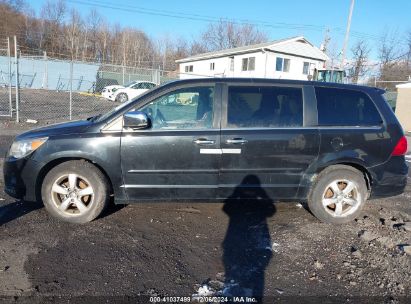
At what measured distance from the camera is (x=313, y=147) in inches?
173

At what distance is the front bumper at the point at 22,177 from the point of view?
13.8 ft

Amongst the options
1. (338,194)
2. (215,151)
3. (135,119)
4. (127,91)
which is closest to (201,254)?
(215,151)

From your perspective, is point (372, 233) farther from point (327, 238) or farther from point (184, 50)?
point (184, 50)

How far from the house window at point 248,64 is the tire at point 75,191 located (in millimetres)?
32288

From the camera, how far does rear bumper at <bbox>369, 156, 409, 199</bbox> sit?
460cm

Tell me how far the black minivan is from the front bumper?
0.04ft

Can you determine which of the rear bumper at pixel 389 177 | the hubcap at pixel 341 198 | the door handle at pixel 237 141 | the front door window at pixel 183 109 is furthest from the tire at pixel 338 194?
the front door window at pixel 183 109

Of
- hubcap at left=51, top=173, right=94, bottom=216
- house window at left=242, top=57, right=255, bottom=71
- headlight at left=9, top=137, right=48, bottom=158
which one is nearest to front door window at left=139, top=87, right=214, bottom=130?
hubcap at left=51, top=173, right=94, bottom=216

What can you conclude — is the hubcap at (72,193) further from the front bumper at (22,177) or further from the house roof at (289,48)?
the house roof at (289,48)

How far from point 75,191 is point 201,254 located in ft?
5.59

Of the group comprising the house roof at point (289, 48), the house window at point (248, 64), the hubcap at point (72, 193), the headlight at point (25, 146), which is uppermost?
the house roof at point (289, 48)

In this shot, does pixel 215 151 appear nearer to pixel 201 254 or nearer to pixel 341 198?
pixel 201 254

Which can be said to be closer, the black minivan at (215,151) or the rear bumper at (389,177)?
the black minivan at (215,151)

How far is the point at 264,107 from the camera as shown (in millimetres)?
4406
